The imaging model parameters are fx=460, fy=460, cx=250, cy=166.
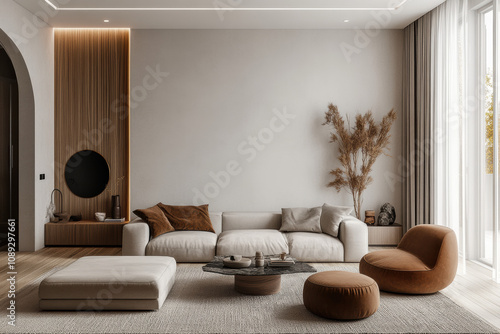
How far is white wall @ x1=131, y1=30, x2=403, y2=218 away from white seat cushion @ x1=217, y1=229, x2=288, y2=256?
1119 millimetres

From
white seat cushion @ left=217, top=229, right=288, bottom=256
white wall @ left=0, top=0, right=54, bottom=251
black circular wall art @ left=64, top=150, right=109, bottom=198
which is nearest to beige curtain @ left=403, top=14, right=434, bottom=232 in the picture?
white seat cushion @ left=217, top=229, right=288, bottom=256

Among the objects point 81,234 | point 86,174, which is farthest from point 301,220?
point 86,174

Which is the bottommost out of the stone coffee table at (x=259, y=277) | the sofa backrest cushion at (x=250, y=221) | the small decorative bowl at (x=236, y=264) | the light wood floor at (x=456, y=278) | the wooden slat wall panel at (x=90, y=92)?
the light wood floor at (x=456, y=278)

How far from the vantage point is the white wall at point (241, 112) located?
6414mm

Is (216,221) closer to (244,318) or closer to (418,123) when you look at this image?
Result: (244,318)

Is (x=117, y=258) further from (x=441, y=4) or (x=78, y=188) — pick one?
(x=441, y=4)

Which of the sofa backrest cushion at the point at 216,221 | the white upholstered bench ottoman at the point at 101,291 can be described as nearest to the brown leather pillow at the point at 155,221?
the sofa backrest cushion at the point at 216,221

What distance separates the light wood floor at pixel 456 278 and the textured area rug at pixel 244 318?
0.55 ft

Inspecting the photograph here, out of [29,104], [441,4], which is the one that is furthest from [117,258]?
[441,4]

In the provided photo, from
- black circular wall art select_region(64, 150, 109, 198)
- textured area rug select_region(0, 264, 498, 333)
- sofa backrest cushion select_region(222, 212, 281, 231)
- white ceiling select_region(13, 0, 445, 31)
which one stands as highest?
white ceiling select_region(13, 0, 445, 31)

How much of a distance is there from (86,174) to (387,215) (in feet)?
13.8

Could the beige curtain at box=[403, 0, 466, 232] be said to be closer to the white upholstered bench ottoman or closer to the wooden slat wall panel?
the white upholstered bench ottoman

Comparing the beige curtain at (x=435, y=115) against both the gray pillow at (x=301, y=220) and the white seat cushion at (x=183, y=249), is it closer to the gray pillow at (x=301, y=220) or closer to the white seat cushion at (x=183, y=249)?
the gray pillow at (x=301, y=220)

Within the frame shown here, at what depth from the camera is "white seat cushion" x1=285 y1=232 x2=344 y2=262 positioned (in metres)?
5.28
